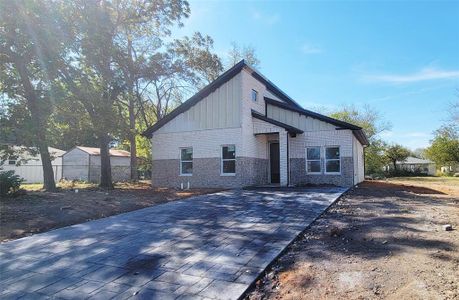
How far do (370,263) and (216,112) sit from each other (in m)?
13.8

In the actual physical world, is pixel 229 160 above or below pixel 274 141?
below

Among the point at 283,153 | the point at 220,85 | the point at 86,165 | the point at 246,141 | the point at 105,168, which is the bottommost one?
the point at 105,168

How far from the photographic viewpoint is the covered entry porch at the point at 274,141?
670 inches

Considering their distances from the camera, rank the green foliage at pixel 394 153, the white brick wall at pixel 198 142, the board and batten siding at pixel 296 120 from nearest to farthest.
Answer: the white brick wall at pixel 198 142, the board and batten siding at pixel 296 120, the green foliage at pixel 394 153

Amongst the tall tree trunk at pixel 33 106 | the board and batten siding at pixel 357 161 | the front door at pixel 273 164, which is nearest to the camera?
the tall tree trunk at pixel 33 106

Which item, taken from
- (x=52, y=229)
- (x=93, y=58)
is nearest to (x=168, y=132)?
(x=93, y=58)

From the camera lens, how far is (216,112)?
17.6 metres

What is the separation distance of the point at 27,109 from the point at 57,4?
4828 mm

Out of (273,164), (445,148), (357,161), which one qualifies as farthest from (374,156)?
(273,164)

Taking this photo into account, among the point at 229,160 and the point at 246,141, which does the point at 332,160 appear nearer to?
the point at 246,141

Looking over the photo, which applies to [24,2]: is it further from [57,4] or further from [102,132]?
[102,132]

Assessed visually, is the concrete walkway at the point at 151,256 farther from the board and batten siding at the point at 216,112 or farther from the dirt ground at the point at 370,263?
the board and batten siding at the point at 216,112

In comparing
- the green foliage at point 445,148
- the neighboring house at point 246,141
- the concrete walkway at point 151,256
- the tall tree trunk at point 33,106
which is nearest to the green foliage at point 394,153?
the green foliage at point 445,148

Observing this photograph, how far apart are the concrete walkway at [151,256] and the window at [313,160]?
9340mm
